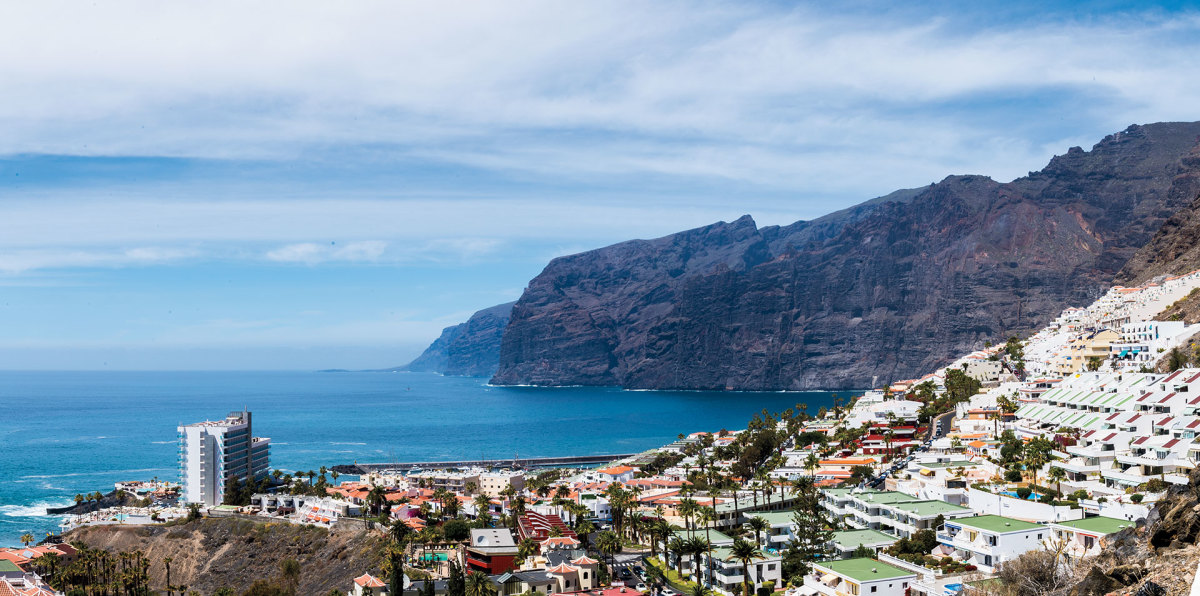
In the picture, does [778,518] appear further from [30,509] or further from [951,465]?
[30,509]

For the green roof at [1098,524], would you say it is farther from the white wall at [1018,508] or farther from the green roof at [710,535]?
the green roof at [710,535]

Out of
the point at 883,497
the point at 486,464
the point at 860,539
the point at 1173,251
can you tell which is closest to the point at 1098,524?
the point at 860,539

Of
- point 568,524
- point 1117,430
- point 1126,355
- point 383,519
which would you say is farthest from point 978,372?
point 383,519

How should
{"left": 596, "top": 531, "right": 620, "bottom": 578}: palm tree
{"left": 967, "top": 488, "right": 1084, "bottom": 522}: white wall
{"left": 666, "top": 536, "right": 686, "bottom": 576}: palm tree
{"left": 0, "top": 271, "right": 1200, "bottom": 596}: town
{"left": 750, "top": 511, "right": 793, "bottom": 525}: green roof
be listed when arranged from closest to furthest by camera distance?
1. {"left": 0, "top": 271, "right": 1200, "bottom": 596}: town
2. {"left": 967, "top": 488, "right": 1084, "bottom": 522}: white wall
3. {"left": 666, "top": 536, "right": 686, "bottom": 576}: palm tree
4. {"left": 596, "top": 531, "right": 620, "bottom": 578}: palm tree
5. {"left": 750, "top": 511, "right": 793, "bottom": 525}: green roof

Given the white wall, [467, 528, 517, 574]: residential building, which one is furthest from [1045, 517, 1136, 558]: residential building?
[467, 528, 517, 574]: residential building

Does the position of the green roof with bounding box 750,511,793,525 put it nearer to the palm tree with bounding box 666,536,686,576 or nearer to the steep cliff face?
the palm tree with bounding box 666,536,686,576

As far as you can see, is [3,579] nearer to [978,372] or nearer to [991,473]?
[991,473]
